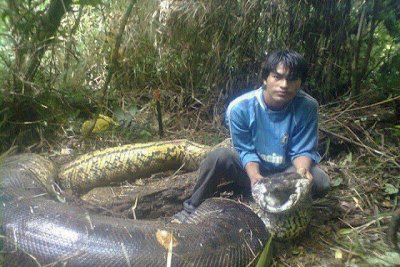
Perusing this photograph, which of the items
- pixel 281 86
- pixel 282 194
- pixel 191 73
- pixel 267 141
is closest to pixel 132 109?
pixel 191 73

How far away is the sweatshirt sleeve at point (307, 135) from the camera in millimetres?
3523

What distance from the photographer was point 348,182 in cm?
392

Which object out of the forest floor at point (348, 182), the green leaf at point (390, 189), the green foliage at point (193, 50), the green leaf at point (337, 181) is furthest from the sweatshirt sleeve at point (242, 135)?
the green foliage at point (193, 50)

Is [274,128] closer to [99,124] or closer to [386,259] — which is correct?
[386,259]

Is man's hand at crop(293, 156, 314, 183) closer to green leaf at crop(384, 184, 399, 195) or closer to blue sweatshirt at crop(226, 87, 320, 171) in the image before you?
blue sweatshirt at crop(226, 87, 320, 171)

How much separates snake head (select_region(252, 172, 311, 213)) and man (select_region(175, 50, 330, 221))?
0.97ft

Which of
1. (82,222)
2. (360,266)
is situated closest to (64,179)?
(82,222)

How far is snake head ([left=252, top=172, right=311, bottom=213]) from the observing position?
304cm

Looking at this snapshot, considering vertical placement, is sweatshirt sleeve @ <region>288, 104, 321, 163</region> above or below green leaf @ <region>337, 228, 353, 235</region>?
above

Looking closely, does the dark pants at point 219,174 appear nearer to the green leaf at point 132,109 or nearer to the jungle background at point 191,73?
the jungle background at point 191,73

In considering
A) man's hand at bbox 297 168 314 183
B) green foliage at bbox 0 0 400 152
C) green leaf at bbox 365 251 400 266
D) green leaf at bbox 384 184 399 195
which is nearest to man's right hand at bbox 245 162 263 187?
man's hand at bbox 297 168 314 183

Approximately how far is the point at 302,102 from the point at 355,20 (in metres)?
1.82

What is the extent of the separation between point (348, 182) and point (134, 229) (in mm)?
2007

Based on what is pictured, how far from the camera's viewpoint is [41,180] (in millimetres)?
3639
